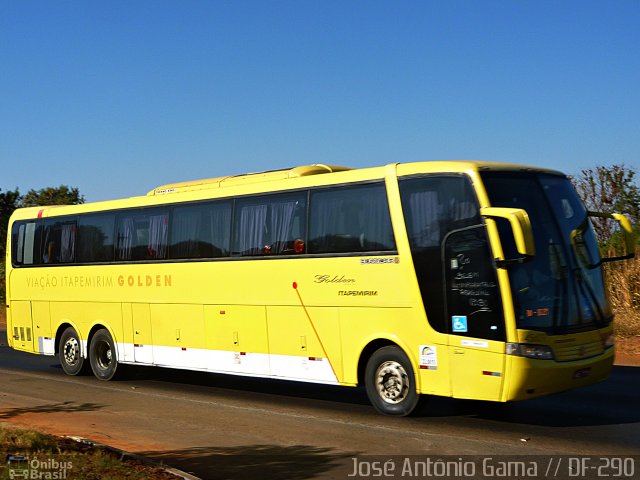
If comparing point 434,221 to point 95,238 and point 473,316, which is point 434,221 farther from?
point 95,238

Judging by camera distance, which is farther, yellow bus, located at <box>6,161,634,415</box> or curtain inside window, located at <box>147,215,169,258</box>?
curtain inside window, located at <box>147,215,169,258</box>

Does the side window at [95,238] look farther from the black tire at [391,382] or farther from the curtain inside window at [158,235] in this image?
the black tire at [391,382]

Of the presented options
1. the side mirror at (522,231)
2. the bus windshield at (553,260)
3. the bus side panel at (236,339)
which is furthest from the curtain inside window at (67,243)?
the side mirror at (522,231)

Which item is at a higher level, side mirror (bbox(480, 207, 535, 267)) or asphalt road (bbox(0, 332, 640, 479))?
side mirror (bbox(480, 207, 535, 267))

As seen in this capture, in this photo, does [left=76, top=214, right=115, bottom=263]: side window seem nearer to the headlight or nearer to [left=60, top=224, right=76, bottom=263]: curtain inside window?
[left=60, top=224, right=76, bottom=263]: curtain inside window

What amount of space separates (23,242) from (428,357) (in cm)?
1255

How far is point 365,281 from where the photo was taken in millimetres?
13164

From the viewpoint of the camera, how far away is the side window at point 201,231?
15.9 m

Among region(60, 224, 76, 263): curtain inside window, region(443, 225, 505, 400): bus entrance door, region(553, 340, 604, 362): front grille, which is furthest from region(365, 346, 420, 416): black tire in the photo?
region(60, 224, 76, 263): curtain inside window

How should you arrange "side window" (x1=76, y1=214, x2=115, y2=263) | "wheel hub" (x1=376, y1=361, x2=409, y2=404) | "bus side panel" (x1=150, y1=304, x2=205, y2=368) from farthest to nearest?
"side window" (x1=76, y1=214, x2=115, y2=263) → "bus side panel" (x1=150, y1=304, x2=205, y2=368) → "wheel hub" (x1=376, y1=361, x2=409, y2=404)

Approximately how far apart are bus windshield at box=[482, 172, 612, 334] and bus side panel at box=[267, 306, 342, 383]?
327 cm

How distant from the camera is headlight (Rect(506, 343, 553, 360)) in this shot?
438 inches

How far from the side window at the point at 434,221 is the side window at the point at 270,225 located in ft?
7.82

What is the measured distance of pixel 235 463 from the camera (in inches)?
384
